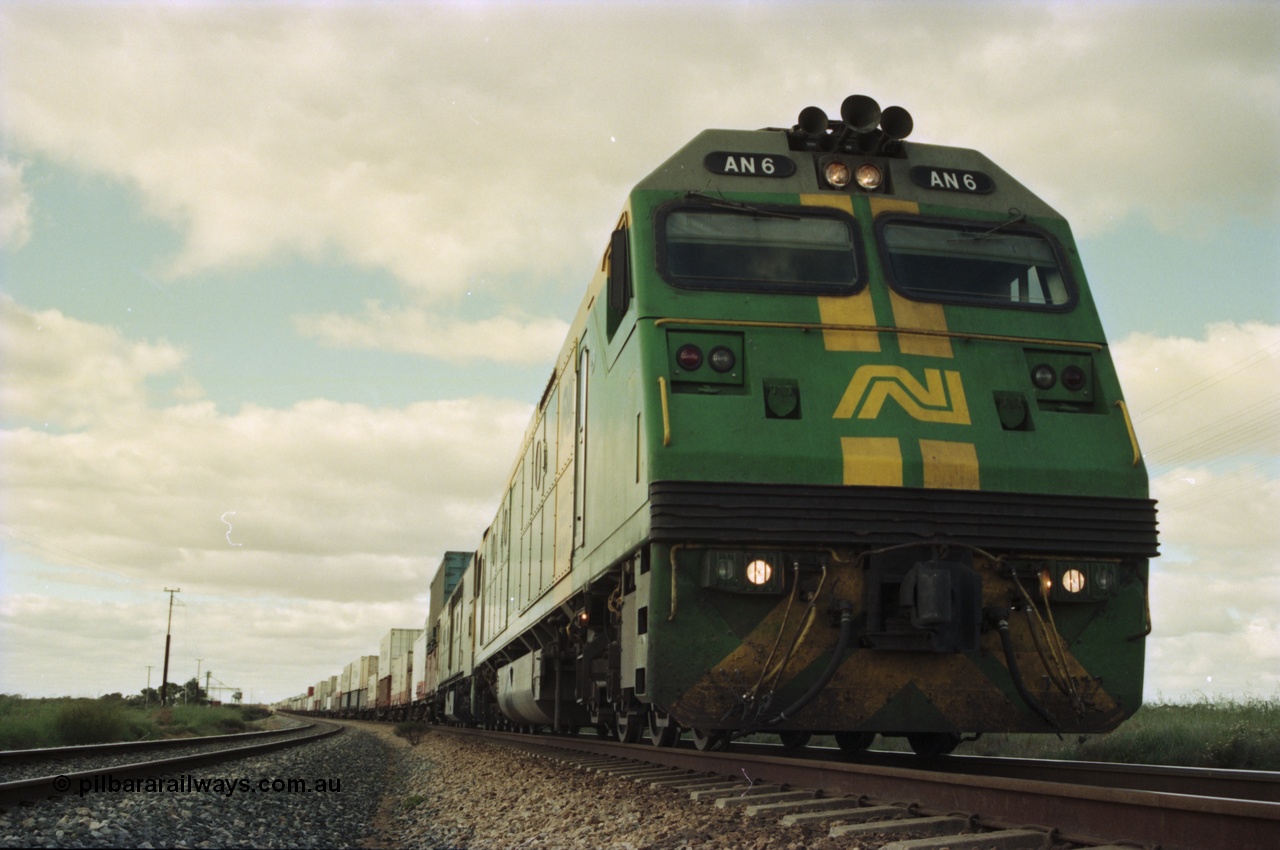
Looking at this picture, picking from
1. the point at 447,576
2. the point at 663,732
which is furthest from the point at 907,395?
the point at 447,576

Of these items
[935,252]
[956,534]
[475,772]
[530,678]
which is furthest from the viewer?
[530,678]

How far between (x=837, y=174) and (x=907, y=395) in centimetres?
165

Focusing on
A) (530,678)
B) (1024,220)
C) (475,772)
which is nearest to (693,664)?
(1024,220)

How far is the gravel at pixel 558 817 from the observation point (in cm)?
438

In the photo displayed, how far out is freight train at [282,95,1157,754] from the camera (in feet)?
17.8

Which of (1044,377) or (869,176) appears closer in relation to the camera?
(1044,377)

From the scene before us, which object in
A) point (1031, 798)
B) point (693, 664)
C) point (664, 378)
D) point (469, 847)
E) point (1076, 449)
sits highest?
point (664, 378)

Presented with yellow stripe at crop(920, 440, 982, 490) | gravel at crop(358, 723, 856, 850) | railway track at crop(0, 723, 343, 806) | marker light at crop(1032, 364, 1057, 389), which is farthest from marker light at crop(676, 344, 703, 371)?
railway track at crop(0, 723, 343, 806)

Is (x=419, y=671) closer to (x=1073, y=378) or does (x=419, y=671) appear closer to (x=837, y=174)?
(x=837, y=174)

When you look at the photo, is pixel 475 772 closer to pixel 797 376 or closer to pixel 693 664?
pixel 693 664

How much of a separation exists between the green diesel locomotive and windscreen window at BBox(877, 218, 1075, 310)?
0.5 inches

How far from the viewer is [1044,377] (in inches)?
237

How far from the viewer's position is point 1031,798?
393cm

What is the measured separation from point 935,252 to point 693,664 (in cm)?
286
